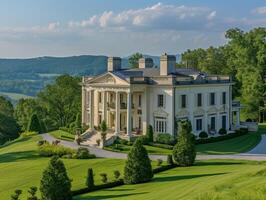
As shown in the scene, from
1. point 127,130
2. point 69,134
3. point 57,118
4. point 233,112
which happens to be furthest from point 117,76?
point 57,118

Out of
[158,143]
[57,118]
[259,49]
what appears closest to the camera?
[158,143]

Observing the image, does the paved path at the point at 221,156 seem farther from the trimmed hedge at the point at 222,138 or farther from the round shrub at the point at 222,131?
the round shrub at the point at 222,131

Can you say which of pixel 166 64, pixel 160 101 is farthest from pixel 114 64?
pixel 160 101

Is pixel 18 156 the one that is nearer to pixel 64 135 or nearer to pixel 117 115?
pixel 64 135

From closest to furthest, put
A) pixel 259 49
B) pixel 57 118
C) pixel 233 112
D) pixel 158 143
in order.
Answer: pixel 158 143, pixel 233 112, pixel 259 49, pixel 57 118

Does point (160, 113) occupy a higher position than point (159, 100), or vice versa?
point (159, 100)

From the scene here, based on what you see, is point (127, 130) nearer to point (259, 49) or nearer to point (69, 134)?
point (69, 134)
